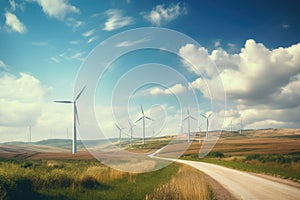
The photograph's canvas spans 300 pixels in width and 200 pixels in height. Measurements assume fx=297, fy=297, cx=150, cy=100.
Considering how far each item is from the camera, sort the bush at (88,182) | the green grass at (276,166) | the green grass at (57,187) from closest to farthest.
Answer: the green grass at (57,187) < the bush at (88,182) < the green grass at (276,166)

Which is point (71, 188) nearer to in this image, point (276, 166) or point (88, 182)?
point (88, 182)

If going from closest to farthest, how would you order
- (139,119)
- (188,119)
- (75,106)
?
(75,106) → (139,119) → (188,119)

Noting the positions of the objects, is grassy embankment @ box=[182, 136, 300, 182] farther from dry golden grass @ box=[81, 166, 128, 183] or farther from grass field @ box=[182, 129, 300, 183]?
dry golden grass @ box=[81, 166, 128, 183]

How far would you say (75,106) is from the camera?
76062 mm

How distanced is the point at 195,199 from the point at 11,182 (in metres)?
9.82

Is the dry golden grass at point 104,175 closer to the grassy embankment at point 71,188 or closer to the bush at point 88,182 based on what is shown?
the grassy embankment at point 71,188

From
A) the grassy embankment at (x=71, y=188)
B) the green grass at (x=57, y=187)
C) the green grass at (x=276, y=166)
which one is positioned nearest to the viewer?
the green grass at (x=57, y=187)

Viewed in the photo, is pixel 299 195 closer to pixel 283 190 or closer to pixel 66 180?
pixel 283 190

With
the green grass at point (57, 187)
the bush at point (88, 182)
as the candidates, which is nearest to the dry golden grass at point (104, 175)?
the green grass at point (57, 187)

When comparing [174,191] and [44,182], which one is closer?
[174,191]

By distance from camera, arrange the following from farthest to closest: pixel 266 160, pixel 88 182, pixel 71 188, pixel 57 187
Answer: pixel 266 160 < pixel 88 182 < pixel 71 188 < pixel 57 187

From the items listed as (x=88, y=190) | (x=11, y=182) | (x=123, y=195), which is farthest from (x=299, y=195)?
(x=11, y=182)

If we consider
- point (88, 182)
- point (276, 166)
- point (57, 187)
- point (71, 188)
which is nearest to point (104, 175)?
point (88, 182)

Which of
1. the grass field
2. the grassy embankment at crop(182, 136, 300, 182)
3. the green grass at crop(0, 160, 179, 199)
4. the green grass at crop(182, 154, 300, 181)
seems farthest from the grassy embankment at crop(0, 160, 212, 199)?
the green grass at crop(182, 154, 300, 181)
